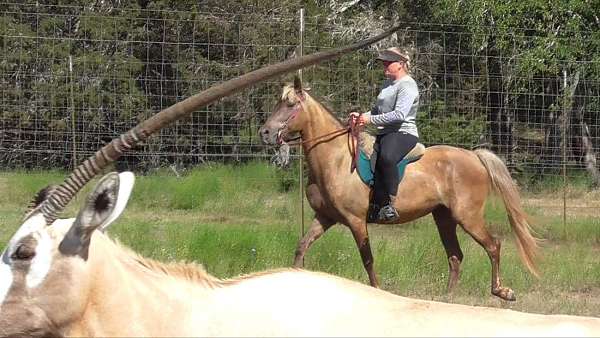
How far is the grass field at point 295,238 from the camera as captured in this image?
424 inches

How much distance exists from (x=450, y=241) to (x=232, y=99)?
5914mm

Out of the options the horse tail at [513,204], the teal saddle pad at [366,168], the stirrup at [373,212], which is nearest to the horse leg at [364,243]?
the stirrup at [373,212]

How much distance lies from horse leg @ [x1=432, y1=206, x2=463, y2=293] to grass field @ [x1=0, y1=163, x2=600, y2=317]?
0.65 feet

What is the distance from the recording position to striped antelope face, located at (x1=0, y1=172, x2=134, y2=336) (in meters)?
3.72

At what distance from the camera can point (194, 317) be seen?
12.6 ft

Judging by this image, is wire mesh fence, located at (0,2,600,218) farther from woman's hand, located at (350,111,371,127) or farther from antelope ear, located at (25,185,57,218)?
antelope ear, located at (25,185,57,218)

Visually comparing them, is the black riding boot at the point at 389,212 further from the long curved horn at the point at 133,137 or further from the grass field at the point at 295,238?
the long curved horn at the point at 133,137

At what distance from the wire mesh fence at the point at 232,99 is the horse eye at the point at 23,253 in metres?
10.3

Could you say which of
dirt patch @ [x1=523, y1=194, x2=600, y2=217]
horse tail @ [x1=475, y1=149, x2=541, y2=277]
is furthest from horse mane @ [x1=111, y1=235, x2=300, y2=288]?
dirt patch @ [x1=523, y1=194, x2=600, y2=217]

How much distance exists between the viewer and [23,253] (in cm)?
377

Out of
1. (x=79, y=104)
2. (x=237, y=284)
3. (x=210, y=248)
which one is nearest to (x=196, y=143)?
(x=79, y=104)

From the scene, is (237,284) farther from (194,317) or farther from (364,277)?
(364,277)

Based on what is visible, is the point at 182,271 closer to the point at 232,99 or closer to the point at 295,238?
the point at 295,238

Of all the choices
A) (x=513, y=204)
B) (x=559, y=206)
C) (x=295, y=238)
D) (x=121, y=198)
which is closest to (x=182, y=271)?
(x=121, y=198)
